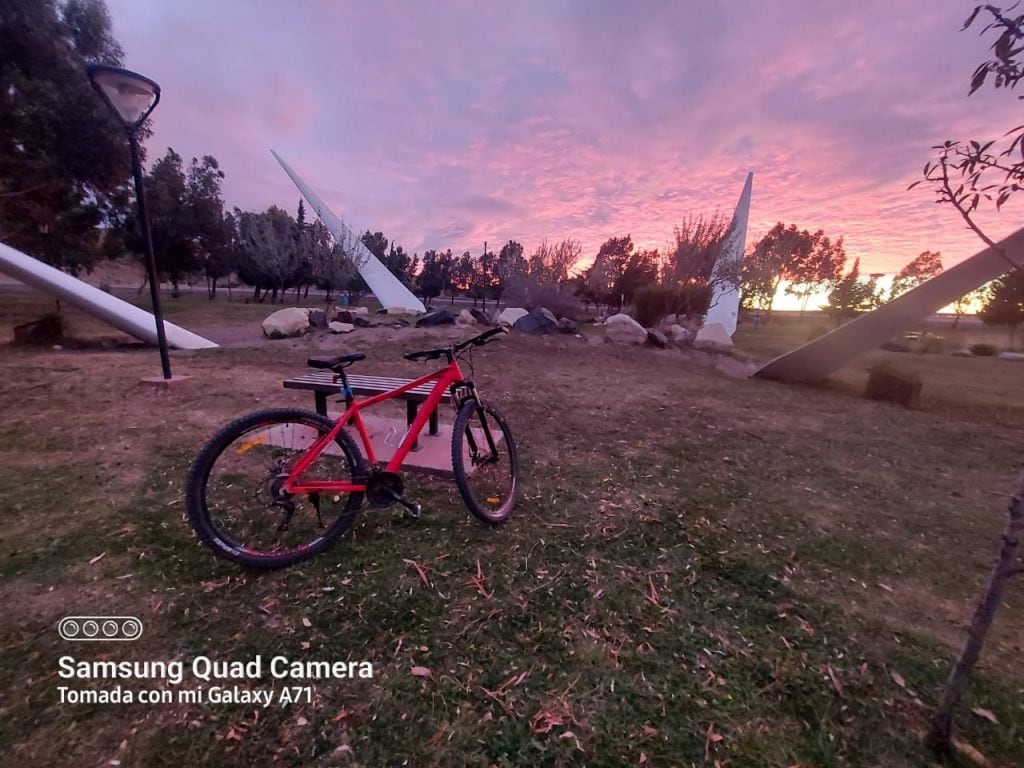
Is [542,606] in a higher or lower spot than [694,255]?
lower

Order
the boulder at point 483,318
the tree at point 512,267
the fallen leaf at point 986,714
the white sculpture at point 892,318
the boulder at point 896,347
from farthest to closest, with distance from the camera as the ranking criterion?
the tree at point 512,267 < the boulder at point 896,347 < the boulder at point 483,318 < the white sculpture at point 892,318 < the fallen leaf at point 986,714

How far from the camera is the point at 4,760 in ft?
4.81

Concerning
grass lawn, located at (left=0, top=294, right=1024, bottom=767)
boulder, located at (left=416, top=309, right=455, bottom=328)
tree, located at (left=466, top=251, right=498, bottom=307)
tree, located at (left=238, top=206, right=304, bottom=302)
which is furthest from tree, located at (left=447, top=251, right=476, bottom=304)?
grass lawn, located at (left=0, top=294, right=1024, bottom=767)

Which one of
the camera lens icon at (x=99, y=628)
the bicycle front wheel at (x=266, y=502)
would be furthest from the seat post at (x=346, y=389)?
the camera lens icon at (x=99, y=628)

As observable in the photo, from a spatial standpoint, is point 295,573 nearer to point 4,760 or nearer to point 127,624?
point 127,624

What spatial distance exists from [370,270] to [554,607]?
2500 centimetres

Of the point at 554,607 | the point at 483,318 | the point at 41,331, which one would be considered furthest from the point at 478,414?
the point at 483,318

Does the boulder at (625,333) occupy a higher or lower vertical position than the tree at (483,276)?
lower

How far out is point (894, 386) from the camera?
7.39 meters

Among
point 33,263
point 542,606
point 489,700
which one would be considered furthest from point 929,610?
point 33,263

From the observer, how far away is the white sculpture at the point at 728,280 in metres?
20.1

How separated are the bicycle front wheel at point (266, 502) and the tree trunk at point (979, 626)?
8.97ft

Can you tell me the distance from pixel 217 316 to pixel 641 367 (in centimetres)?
1545

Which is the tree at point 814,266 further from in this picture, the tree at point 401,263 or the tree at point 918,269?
the tree at point 401,263
